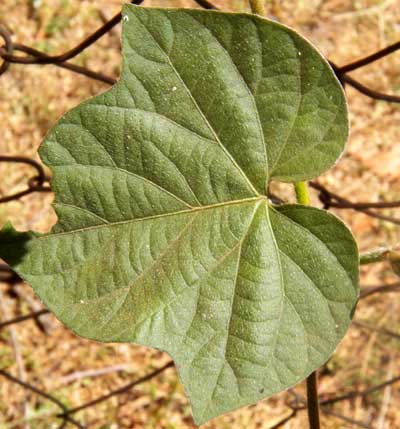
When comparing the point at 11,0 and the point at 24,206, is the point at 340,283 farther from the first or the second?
the point at 11,0

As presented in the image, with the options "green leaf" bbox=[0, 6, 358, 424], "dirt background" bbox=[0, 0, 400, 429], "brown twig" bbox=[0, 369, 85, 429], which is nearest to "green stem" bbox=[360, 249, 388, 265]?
"green leaf" bbox=[0, 6, 358, 424]

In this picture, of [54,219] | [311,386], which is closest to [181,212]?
[311,386]

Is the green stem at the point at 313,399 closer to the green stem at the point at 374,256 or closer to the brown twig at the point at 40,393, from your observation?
the green stem at the point at 374,256

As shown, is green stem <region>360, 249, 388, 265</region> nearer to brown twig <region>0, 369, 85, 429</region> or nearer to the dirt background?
brown twig <region>0, 369, 85, 429</region>

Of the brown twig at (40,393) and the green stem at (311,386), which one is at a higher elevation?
the green stem at (311,386)

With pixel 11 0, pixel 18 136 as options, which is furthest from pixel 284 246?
pixel 11 0

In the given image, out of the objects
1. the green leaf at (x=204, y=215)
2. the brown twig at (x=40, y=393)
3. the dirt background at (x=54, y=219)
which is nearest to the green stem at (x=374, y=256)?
the green leaf at (x=204, y=215)
